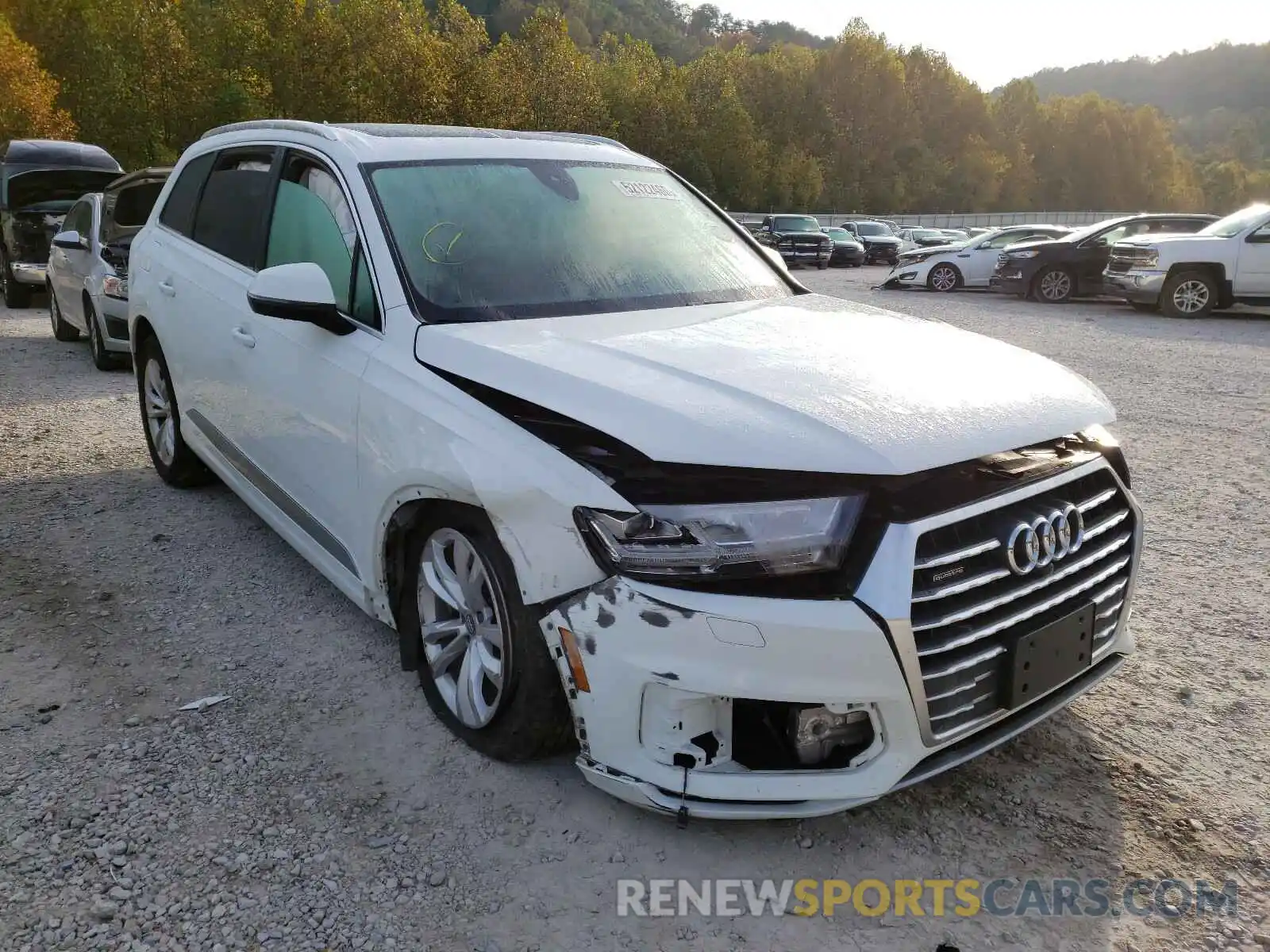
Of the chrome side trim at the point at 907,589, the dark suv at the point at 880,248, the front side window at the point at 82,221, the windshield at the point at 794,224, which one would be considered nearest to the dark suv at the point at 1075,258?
the windshield at the point at 794,224

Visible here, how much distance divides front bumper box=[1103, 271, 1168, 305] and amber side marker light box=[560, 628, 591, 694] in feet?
50.8

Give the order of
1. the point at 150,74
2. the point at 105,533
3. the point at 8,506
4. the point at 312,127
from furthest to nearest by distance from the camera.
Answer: the point at 150,74 → the point at 8,506 → the point at 105,533 → the point at 312,127

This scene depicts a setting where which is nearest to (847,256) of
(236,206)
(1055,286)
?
(1055,286)

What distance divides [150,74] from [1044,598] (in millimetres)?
37898

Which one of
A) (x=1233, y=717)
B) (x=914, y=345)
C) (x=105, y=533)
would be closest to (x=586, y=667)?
(x=914, y=345)

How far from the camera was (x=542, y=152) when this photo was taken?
3979 millimetres

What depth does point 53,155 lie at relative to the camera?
1356cm

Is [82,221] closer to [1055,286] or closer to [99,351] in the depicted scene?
[99,351]

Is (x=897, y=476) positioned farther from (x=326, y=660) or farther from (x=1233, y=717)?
(x=326, y=660)

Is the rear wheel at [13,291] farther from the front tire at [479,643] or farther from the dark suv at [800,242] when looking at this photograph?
the dark suv at [800,242]

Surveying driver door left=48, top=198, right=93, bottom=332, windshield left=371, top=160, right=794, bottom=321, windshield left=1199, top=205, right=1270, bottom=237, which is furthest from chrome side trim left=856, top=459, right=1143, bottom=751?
windshield left=1199, top=205, right=1270, bottom=237

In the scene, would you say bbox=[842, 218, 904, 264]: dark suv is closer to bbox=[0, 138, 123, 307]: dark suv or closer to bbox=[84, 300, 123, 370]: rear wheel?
bbox=[0, 138, 123, 307]: dark suv

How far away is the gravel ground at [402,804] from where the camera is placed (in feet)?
7.68

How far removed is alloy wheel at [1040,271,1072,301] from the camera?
17.8m
